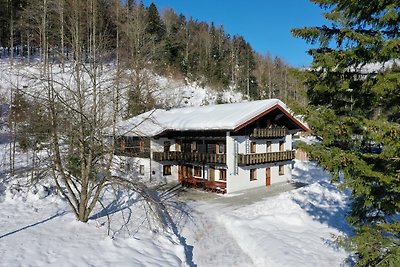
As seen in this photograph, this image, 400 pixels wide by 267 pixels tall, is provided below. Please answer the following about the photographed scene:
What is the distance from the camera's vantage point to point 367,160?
334 inches

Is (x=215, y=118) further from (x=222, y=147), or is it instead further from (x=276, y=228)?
(x=276, y=228)

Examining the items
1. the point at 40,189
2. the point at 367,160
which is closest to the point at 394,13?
the point at 367,160

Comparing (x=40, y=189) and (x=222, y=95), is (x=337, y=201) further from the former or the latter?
(x=222, y=95)

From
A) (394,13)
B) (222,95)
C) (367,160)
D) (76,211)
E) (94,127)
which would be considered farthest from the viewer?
(222,95)

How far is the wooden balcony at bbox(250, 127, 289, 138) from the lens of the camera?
2573 centimetres

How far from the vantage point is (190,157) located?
26172mm

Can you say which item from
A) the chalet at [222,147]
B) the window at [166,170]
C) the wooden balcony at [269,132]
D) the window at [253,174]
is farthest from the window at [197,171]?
the wooden balcony at [269,132]

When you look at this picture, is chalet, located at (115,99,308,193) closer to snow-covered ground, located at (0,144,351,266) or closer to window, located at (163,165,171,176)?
window, located at (163,165,171,176)

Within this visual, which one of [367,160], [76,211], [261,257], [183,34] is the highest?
[183,34]

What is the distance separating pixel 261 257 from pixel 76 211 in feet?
25.9

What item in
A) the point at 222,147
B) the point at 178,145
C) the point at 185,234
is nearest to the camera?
the point at 185,234

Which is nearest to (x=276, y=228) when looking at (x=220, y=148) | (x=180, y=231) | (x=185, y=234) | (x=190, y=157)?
(x=185, y=234)

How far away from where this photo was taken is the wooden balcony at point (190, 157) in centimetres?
2439

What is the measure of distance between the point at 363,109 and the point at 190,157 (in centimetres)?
1778
